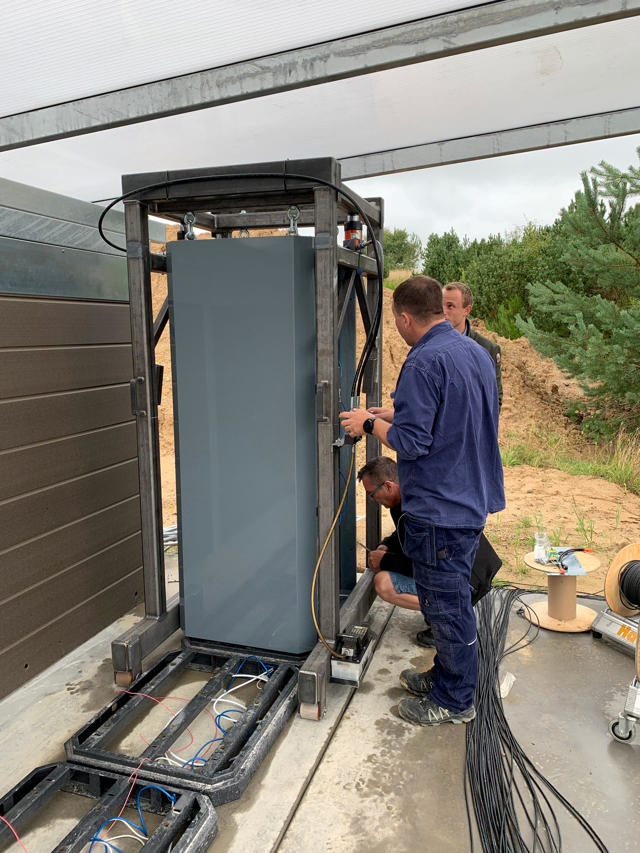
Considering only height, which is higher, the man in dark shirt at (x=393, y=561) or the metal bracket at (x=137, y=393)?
the metal bracket at (x=137, y=393)

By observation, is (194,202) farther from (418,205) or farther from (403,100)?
(418,205)

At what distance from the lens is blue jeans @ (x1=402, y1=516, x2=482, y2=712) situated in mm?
2484

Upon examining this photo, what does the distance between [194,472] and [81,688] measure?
1.16m

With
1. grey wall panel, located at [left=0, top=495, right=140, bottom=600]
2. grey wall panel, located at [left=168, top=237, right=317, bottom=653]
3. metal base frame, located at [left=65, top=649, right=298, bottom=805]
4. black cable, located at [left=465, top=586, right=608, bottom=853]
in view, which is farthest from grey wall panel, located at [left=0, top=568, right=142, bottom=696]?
black cable, located at [left=465, top=586, right=608, bottom=853]

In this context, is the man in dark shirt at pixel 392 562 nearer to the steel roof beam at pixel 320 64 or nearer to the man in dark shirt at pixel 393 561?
the man in dark shirt at pixel 393 561

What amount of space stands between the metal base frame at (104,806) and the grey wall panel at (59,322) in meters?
1.83

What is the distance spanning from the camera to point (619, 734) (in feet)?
8.09

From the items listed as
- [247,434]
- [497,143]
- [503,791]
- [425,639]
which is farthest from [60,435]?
[497,143]

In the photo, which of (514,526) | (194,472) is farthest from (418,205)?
(194,472)

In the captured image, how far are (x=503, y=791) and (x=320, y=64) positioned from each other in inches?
126

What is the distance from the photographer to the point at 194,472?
2992mm

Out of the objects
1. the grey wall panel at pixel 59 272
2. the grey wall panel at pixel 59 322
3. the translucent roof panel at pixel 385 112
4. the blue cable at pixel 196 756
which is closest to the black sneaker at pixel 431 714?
the blue cable at pixel 196 756

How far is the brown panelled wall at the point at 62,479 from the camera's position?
9.29ft

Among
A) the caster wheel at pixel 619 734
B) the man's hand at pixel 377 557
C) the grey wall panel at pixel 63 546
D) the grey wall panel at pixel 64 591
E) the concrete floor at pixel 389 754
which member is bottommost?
the concrete floor at pixel 389 754
